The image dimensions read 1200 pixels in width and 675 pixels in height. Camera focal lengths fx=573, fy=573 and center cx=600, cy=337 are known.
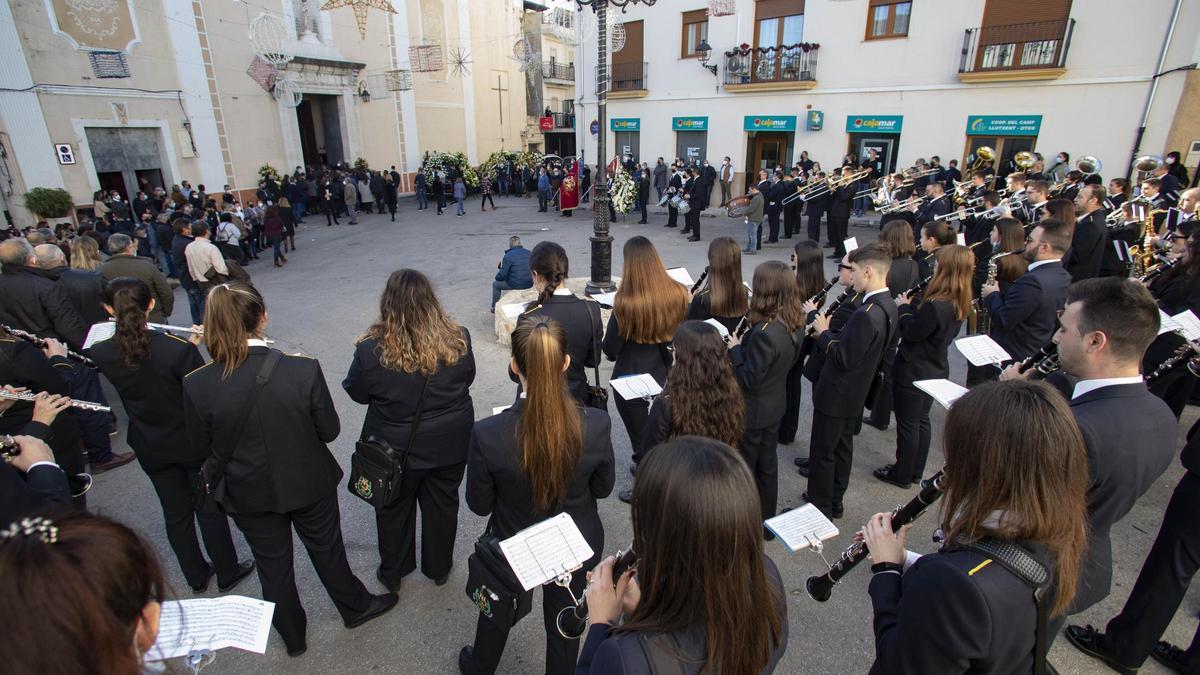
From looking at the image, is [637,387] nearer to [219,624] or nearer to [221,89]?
[219,624]

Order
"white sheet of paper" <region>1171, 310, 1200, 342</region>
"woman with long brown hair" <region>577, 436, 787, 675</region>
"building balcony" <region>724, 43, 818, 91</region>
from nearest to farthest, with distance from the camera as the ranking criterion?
"woman with long brown hair" <region>577, 436, 787, 675</region> < "white sheet of paper" <region>1171, 310, 1200, 342</region> < "building balcony" <region>724, 43, 818, 91</region>

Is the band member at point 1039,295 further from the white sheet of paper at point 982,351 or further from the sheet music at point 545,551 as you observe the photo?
the sheet music at point 545,551

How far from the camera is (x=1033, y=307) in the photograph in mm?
4246

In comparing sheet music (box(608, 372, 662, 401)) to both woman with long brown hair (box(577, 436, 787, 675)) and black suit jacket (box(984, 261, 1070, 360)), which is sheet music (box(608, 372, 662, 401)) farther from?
black suit jacket (box(984, 261, 1070, 360))

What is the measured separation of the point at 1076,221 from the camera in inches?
250

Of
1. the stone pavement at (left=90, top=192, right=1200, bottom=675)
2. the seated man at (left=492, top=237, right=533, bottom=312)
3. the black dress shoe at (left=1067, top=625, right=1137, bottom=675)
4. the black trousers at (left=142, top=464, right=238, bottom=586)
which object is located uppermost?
the seated man at (left=492, top=237, right=533, bottom=312)

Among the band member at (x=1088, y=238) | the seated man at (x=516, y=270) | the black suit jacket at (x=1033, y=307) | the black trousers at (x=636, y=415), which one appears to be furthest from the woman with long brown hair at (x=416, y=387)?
the band member at (x=1088, y=238)

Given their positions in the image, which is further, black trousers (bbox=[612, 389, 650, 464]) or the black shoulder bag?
black trousers (bbox=[612, 389, 650, 464])

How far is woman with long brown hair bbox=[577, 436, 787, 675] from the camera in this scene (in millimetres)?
1233

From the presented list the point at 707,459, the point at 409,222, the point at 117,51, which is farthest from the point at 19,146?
the point at 707,459

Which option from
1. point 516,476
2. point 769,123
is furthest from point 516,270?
point 769,123

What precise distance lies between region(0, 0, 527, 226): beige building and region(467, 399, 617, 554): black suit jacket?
13.2 meters

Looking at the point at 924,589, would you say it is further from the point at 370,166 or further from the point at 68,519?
the point at 370,166

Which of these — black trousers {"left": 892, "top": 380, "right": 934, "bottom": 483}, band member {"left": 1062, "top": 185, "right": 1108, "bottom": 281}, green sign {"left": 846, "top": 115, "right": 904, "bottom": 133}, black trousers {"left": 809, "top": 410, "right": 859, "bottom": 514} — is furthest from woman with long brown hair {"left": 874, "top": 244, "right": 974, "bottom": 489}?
green sign {"left": 846, "top": 115, "right": 904, "bottom": 133}
